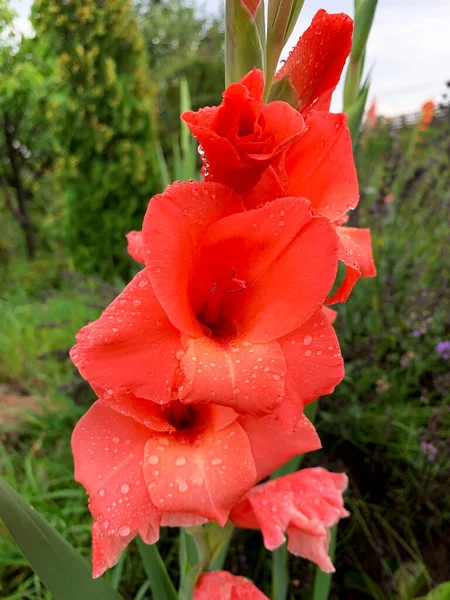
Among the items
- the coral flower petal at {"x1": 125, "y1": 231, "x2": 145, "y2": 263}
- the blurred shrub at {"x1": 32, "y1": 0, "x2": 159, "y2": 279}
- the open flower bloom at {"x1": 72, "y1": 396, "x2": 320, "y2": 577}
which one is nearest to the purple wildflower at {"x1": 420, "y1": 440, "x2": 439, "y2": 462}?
the open flower bloom at {"x1": 72, "y1": 396, "x2": 320, "y2": 577}

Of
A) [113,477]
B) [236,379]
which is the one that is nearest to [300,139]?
[236,379]

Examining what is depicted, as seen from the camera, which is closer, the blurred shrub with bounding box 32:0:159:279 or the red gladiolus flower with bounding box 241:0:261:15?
the red gladiolus flower with bounding box 241:0:261:15

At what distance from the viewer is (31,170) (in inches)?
224

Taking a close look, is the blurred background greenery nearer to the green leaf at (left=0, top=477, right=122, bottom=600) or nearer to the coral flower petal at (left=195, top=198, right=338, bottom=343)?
the green leaf at (left=0, top=477, right=122, bottom=600)

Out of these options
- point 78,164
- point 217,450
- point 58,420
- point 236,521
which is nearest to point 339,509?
point 236,521

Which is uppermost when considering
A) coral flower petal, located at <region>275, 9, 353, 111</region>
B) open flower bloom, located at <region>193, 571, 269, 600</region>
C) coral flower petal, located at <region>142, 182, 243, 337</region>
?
coral flower petal, located at <region>275, 9, 353, 111</region>

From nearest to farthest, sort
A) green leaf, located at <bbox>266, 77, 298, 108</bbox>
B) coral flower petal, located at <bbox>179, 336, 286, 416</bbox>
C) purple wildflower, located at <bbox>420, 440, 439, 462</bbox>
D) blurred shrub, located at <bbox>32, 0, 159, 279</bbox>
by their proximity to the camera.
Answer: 1. coral flower petal, located at <bbox>179, 336, 286, 416</bbox>
2. green leaf, located at <bbox>266, 77, 298, 108</bbox>
3. purple wildflower, located at <bbox>420, 440, 439, 462</bbox>
4. blurred shrub, located at <bbox>32, 0, 159, 279</bbox>

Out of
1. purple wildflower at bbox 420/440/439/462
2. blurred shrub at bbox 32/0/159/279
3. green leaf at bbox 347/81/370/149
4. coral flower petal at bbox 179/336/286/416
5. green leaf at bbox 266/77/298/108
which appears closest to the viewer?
coral flower petal at bbox 179/336/286/416

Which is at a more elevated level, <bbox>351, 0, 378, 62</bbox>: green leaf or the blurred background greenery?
<bbox>351, 0, 378, 62</bbox>: green leaf

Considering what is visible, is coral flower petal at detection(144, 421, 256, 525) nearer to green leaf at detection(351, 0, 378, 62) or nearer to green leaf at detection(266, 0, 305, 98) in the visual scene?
green leaf at detection(266, 0, 305, 98)

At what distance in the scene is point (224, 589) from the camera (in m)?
Answer: 0.60

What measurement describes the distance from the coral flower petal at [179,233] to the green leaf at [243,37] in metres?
0.16

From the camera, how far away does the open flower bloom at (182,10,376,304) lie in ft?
1.43

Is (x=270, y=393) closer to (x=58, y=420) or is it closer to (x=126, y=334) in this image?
(x=126, y=334)
